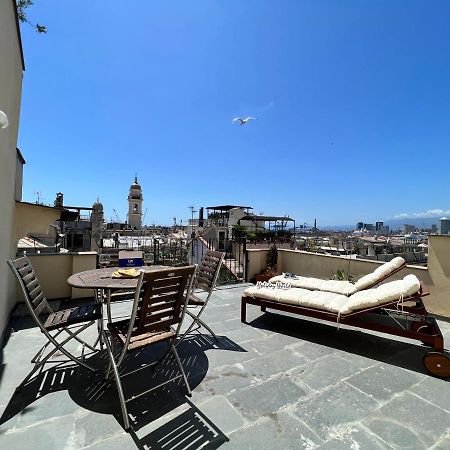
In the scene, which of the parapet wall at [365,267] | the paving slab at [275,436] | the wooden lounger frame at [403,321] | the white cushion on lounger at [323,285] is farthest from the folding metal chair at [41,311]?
the parapet wall at [365,267]

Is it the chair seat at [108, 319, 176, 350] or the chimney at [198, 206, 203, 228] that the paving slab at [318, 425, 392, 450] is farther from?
the chimney at [198, 206, 203, 228]

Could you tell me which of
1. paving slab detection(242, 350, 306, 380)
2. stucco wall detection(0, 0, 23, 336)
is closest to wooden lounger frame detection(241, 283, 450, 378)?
paving slab detection(242, 350, 306, 380)

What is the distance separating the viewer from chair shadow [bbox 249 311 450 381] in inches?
105

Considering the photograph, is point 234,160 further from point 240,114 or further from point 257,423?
point 257,423

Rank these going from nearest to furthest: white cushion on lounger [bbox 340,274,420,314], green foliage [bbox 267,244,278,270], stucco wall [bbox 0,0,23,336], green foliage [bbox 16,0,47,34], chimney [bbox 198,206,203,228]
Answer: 1. stucco wall [bbox 0,0,23,336]
2. white cushion on lounger [bbox 340,274,420,314]
3. green foliage [bbox 16,0,47,34]
4. green foliage [bbox 267,244,278,270]
5. chimney [bbox 198,206,203,228]

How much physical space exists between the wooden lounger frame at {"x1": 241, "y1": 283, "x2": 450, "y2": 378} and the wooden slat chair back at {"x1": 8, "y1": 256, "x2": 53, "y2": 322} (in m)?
2.64

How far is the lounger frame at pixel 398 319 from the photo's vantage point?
2.53 m

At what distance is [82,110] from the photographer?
32.7 ft

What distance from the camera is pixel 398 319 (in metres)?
2.96

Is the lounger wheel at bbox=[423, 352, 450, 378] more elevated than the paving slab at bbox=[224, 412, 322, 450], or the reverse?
the lounger wheel at bbox=[423, 352, 450, 378]

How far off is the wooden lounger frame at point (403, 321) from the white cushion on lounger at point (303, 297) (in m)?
0.06

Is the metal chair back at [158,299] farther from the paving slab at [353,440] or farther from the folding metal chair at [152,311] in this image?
the paving slab at [353,440]

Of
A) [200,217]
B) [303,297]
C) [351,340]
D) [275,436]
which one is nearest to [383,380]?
[351,340]

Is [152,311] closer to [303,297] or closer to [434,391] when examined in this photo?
[303,297]
